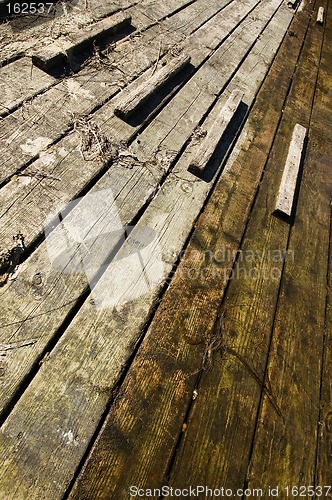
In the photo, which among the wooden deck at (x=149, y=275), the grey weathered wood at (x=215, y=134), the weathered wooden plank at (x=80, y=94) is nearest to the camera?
the wooden deck at (x=149, y=275)

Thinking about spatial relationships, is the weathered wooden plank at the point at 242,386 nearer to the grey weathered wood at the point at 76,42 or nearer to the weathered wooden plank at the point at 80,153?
the weathered wooden plank at the point at 80,153

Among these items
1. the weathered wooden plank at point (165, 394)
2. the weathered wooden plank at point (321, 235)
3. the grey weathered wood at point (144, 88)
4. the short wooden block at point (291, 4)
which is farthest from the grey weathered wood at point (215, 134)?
the short wooden block at point (291, 4)

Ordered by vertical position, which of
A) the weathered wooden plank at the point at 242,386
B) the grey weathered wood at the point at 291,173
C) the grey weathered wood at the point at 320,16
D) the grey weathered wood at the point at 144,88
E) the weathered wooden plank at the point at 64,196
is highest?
the grey weathered wood at the point at 320,16

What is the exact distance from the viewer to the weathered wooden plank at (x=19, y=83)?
267cm

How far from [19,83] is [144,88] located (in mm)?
973

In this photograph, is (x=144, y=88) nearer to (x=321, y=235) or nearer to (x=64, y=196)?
(x=64, y=196)

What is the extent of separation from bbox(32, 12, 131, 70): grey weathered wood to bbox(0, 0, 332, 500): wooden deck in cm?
2

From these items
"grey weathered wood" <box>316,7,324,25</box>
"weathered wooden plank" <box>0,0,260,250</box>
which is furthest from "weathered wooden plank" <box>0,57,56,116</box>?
"grey weathered wood" <box>316,7,324,25</box>

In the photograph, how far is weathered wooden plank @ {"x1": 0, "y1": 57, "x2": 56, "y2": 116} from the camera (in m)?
2.67

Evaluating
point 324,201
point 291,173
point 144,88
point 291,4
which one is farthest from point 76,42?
point 291,4

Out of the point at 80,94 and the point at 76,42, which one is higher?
the point at 76,42

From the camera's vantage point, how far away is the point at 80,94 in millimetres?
2971

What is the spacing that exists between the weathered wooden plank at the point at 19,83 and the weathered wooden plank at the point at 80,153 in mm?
450

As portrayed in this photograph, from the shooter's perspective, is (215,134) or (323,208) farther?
(323,208)
